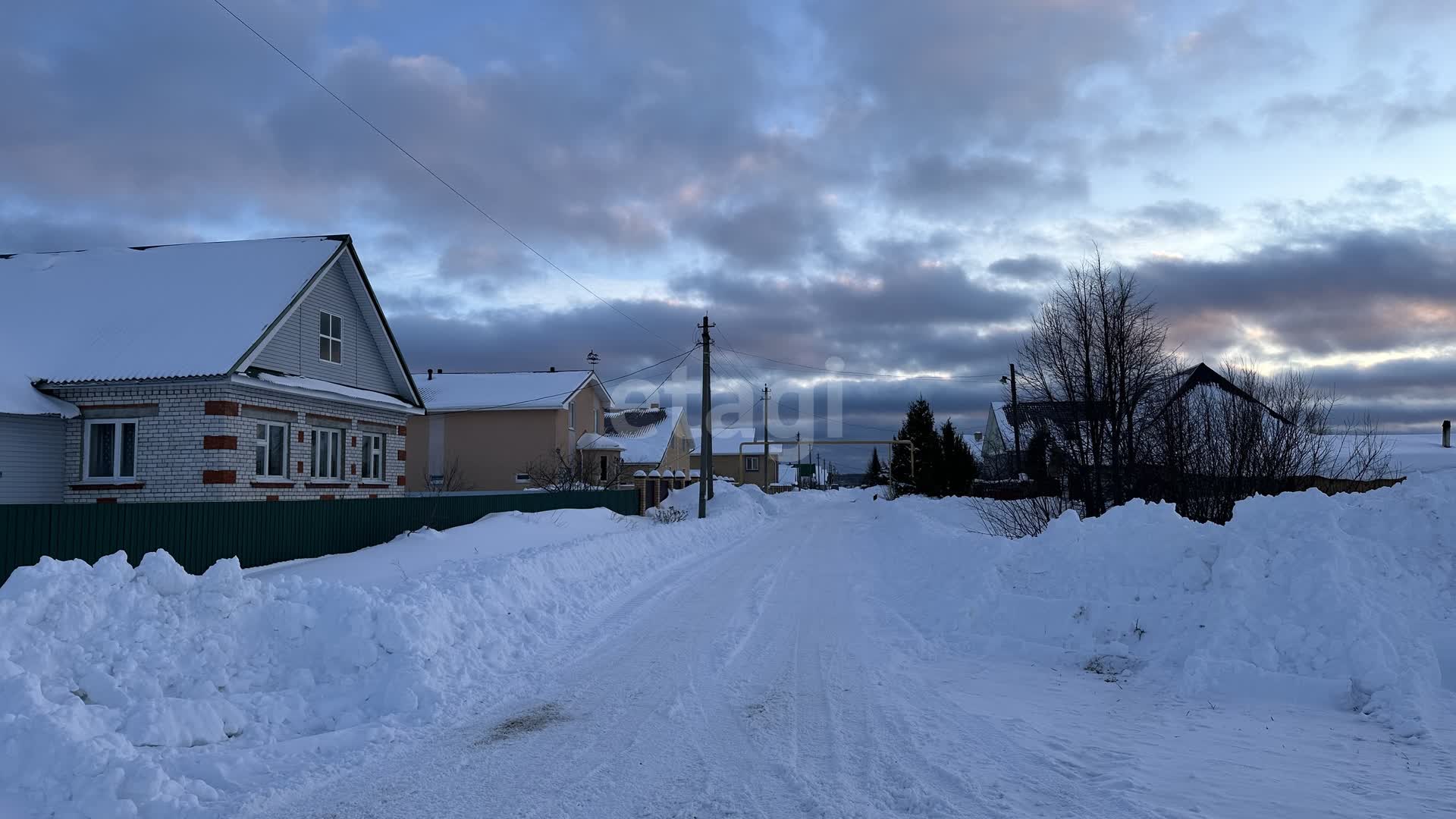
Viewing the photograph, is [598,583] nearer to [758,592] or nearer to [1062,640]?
[758,592]

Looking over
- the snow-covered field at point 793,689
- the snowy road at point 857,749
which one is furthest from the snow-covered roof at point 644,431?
the snowy road at point 857,749

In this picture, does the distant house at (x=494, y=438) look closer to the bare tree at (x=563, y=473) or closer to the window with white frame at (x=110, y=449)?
the bare tree at (x=563, y=473)

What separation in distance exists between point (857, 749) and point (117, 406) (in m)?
19.1

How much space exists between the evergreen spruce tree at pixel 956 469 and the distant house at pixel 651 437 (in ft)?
55.8

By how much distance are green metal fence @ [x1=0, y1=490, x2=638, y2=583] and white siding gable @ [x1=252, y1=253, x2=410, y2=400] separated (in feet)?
15.7

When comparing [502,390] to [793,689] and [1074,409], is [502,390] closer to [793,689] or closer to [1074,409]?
[1074,409]

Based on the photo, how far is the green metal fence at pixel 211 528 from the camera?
11.4 m

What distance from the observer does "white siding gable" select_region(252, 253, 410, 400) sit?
19992mm

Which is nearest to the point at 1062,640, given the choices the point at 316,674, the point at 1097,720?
the point at 1097,720

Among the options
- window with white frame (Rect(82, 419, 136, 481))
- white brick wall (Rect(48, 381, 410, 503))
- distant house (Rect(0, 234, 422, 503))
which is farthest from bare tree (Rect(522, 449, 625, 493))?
window with white frame (Rect(82, 419, 136, 481))

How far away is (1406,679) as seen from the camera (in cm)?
682

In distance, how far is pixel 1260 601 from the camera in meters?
8.16

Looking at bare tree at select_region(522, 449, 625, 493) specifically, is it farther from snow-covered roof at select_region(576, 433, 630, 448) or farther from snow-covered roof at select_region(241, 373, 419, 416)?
snow-covered roof at select_region(241, 373, 419, 416)

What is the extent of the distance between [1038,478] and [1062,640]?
381 inches
